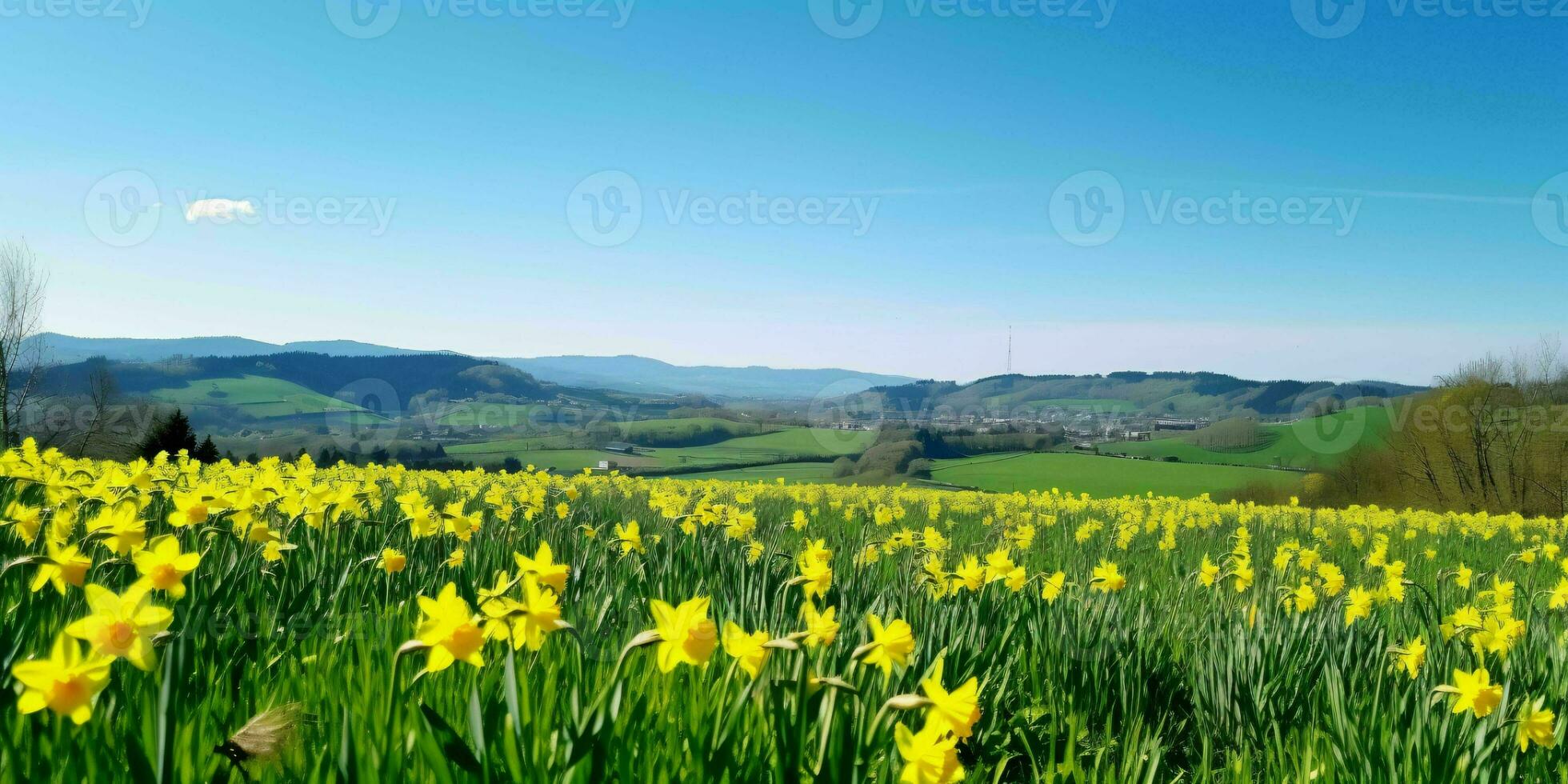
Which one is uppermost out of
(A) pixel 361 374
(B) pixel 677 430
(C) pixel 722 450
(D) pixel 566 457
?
(A) pixel 361 374

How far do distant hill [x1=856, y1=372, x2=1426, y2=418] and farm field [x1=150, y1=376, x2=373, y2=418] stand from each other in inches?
2084

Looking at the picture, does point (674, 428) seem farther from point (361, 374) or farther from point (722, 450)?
point (361, 374)

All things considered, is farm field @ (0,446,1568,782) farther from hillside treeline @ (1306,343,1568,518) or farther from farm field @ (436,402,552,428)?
farm field @ (436,402,552,428)

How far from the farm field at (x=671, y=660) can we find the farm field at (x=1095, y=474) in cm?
3124

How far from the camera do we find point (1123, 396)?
269 ft

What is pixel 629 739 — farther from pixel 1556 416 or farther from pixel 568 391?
pixel 568 391

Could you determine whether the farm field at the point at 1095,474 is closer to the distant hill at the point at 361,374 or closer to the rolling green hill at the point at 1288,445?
the rolling green hill at the point at 1288,445

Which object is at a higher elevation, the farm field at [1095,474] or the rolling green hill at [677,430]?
the rolling green hill at [677,430]

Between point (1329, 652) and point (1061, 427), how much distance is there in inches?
2259

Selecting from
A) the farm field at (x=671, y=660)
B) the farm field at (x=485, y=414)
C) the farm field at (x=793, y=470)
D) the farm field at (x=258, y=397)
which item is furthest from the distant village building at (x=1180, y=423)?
the farm field at (x=258, y=397)

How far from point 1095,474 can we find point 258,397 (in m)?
78.9

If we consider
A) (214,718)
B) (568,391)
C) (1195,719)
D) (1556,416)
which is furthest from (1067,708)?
(568,391)

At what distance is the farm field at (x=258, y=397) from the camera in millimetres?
77375

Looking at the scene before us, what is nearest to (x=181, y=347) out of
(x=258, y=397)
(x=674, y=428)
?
(x=258, y=397)
